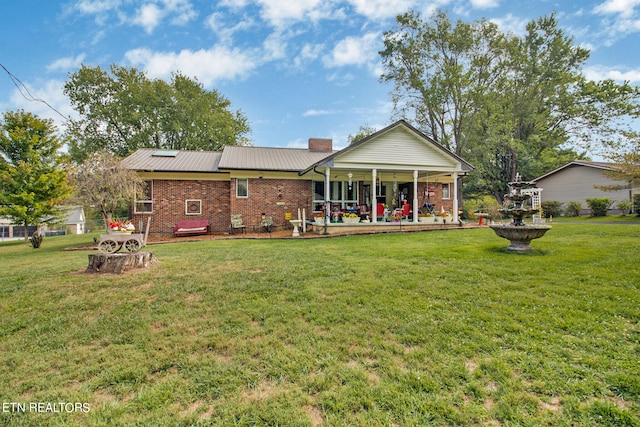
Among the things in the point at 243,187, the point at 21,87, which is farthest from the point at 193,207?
the point at 21,87

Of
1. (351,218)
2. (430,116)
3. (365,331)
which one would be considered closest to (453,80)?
(430,116)

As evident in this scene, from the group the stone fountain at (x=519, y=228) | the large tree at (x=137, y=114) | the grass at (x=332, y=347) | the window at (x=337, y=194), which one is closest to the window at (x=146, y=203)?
the window at (x=337, y=194)

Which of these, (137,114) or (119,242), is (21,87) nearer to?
(119,242)

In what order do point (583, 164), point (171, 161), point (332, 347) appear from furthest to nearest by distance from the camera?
point (583, 164) < point (171, 161) < point (332, 347)

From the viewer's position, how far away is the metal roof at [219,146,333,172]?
15280 mm

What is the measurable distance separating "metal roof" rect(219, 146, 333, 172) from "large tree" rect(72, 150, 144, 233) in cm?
463

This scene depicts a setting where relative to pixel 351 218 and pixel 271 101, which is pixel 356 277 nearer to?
pixel 351 218

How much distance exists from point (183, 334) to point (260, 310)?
99 cm

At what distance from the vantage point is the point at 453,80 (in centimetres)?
2256

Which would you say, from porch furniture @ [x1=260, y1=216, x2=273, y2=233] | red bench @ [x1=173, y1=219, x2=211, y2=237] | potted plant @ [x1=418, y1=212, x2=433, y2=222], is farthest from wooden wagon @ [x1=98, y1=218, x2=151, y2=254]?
potted plant @ [x1=418, y1=212, x2=433, y2=222]

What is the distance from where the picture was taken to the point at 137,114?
91.4 feet

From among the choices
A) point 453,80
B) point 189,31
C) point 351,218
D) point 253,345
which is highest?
point 453,80

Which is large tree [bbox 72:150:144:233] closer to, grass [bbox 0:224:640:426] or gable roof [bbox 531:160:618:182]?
grass [bbox 0:224:640:426]

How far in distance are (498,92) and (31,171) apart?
33228 mm
